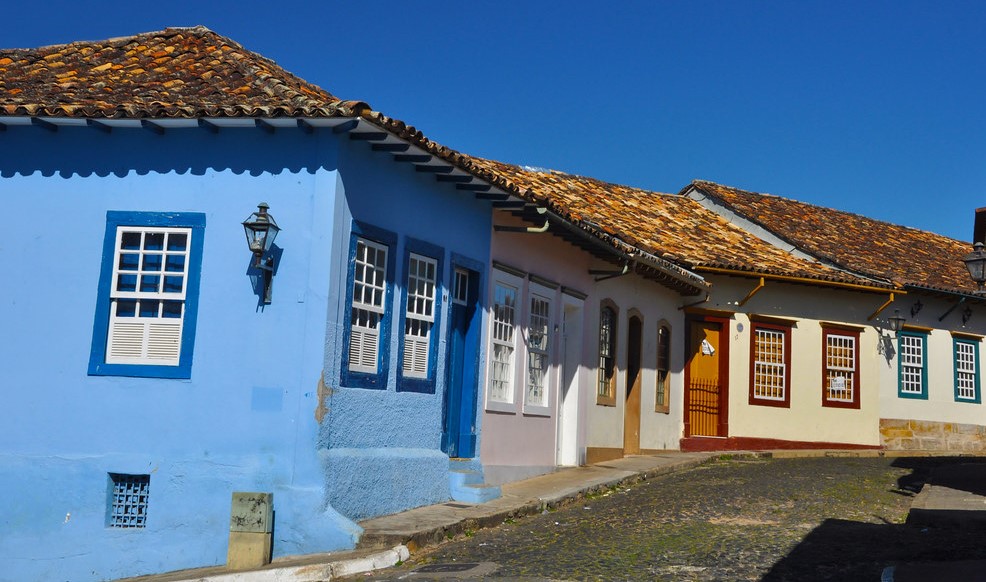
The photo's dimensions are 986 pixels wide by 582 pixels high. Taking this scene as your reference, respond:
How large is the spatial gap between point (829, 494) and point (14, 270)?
10.2 meters

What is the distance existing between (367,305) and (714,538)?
13.7 ft

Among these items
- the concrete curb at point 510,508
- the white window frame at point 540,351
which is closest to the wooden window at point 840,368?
the concrete curb at point 510,508

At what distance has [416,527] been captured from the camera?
10617 millimetres

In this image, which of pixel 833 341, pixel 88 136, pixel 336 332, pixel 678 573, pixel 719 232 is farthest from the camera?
pixel 719 232

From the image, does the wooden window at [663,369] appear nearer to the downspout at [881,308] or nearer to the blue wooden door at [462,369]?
the downspout at [881,308]

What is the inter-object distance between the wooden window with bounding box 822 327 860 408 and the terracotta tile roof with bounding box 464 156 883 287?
1.37 m

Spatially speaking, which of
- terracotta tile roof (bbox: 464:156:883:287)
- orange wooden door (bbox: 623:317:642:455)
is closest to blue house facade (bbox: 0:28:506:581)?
orange wooden door (bbox: 623:317:642:455)

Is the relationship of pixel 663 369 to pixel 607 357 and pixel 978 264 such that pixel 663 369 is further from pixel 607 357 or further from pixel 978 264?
pixel 978 264

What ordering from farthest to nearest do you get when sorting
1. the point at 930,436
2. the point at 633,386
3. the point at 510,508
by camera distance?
1. the point at 930,436
2. the point at 633,386
3. the point at 510,508

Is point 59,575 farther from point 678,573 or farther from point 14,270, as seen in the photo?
point 678,573

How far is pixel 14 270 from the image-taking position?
11289 millimetres

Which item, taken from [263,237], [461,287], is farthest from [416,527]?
[461,287]

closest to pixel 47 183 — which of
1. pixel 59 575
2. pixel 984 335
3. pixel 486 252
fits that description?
pixel 59 575

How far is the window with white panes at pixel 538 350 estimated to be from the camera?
50.2 feet
